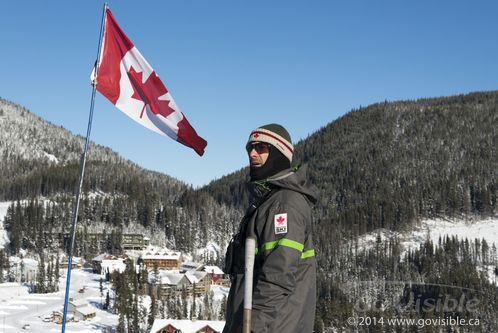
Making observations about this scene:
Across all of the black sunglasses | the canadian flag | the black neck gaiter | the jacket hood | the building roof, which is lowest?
the building roof

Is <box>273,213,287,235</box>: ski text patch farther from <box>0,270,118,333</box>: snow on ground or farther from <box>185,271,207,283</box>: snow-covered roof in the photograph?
<box>185,271,207,283</box>: snow-covered roof

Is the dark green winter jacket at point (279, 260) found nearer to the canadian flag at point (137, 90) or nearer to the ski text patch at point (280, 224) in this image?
the ski text patch at point (280, 224)

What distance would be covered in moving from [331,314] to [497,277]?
94.2 m

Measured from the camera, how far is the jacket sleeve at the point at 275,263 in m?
5.23

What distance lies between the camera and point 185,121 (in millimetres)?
14453

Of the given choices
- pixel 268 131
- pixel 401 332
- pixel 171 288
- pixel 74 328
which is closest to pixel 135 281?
pixel 171 288

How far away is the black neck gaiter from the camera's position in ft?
19.8

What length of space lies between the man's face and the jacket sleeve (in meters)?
0.77

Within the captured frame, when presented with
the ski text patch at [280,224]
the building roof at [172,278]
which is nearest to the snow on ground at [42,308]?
the building roof at [172,278]

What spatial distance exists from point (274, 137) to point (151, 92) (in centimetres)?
881

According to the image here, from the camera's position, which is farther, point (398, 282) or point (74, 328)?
point (398, 282)

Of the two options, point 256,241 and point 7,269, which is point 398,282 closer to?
→ point 7,269

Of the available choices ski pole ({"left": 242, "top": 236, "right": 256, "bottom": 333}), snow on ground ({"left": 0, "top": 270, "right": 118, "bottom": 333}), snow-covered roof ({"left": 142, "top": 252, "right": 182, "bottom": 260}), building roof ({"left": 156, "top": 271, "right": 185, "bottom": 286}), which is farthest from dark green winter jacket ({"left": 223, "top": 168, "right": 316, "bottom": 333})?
snow-covered roof ({"left": 142, "top": 252, "right": 182, "bottom": 260})

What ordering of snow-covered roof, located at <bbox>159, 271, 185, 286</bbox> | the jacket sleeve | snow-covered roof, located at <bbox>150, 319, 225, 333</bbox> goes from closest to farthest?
the jacket sleeve < snow-covered roof, located at <bbox>150, 319, 225, 333</bbox> < snow-covered roof, located at <bbox>159, 271, 185, 286</bbox>
